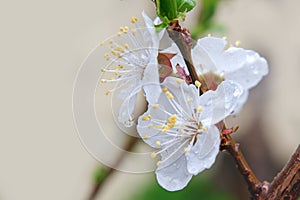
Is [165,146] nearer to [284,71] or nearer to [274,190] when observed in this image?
[274,190]

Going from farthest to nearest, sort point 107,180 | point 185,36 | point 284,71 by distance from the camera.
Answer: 1. point 284,71
2. point 107,180
3. point 185,36

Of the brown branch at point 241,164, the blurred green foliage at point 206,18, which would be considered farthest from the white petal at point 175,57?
the blurred green foliage at point 206,18

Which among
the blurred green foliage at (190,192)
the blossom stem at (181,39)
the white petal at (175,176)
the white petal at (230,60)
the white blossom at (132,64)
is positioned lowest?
the blurred green foliage at (190,192)

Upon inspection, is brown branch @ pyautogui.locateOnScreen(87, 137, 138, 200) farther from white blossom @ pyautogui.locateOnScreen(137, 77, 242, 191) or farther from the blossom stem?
the blossom stem

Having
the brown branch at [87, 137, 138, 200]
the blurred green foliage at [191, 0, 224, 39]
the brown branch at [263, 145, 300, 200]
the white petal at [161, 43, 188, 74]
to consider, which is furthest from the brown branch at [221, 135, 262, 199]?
the blurred green foliage at [191, 0, 224, 39]

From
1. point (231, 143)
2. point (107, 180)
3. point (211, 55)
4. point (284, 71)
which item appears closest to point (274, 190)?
point (231, 143)

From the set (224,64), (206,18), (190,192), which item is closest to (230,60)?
(224,64)

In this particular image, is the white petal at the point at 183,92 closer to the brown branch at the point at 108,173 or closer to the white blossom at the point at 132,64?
the white blossom at the point at 132,64

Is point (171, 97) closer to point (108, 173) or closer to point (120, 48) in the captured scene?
point (120, 48)
